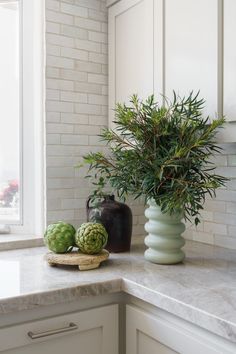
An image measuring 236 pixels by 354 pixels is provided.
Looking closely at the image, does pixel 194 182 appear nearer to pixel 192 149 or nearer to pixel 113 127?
pixel 192 149

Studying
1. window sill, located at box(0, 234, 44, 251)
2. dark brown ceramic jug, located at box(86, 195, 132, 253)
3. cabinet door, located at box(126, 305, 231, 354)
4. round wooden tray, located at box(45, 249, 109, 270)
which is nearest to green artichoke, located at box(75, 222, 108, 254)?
round wooden tray, located at box(45, 249, 109, 270)

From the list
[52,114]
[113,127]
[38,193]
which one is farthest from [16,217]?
[113,127]

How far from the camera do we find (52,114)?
181 centimetres

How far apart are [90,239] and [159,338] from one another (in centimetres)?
44

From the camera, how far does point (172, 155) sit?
1317 millimetres

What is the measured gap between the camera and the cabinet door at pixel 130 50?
5.34ft

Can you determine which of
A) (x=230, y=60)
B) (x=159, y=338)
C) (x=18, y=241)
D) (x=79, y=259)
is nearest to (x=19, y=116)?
(x=18, y=241)

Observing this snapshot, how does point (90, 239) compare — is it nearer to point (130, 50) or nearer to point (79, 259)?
point (79, 259)

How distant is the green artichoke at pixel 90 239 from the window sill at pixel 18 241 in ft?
1.27

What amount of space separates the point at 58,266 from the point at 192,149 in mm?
648

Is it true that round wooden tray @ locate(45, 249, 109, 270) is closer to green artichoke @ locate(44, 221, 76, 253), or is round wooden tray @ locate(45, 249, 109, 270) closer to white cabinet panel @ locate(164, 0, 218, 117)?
green artichoke @ locate(44, 221, 76, 253)

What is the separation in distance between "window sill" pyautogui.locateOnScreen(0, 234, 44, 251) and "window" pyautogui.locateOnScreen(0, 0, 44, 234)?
85mm

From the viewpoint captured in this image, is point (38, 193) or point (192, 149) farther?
point (38, 193)

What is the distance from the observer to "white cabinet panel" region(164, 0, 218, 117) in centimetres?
133
